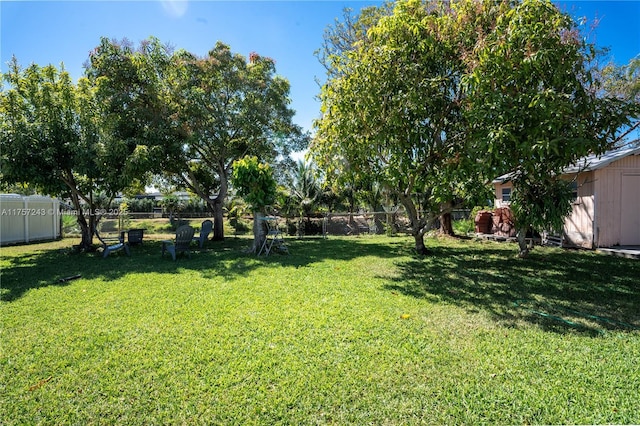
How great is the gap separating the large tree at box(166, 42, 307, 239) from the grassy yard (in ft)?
28.6

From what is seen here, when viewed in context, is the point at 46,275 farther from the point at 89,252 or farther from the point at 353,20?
the point at 353,20

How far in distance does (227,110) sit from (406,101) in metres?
10.1

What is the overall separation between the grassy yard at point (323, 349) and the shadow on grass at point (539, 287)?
0.14ft

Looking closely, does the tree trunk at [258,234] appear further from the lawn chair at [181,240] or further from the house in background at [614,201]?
the house in background at [614,201]

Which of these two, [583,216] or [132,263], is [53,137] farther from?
[583,216]

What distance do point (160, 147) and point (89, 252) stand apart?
4597mm

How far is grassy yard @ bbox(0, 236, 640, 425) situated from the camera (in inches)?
100

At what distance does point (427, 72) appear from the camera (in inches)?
298

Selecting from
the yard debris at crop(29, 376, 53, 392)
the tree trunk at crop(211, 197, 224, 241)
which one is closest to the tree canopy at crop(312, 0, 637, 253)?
the yard debris at crop(29, 376, 53, 392)

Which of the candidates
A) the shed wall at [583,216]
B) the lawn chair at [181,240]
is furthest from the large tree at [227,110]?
the shed wall at [583,216]

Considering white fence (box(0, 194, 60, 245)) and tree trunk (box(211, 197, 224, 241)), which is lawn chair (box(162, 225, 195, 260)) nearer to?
tree trunk (box(211, 197, 224, 241))

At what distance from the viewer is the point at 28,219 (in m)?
14.7

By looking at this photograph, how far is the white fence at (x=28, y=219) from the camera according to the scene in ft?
45.0

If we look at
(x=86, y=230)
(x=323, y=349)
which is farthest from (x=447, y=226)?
(x=86, y=230)
